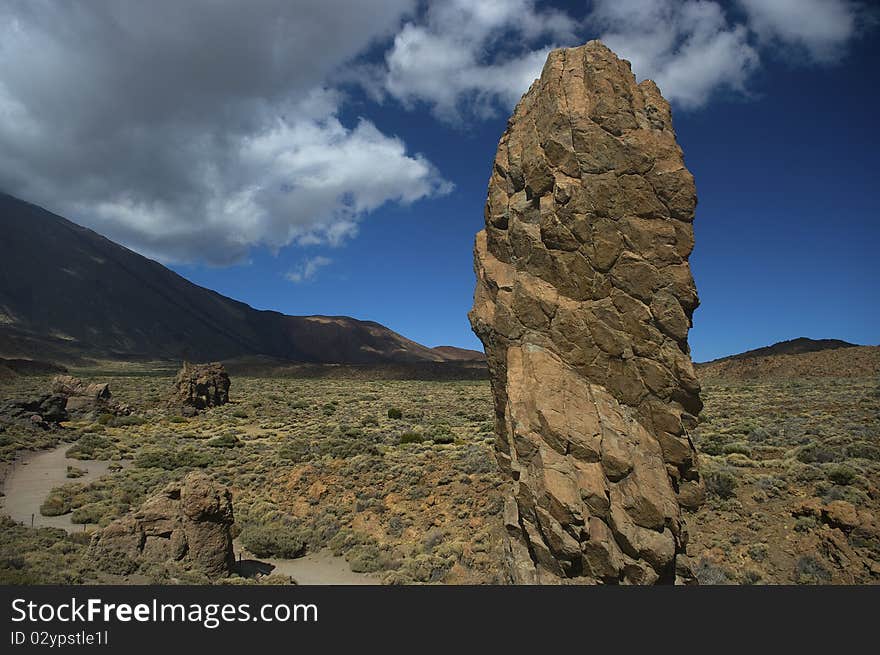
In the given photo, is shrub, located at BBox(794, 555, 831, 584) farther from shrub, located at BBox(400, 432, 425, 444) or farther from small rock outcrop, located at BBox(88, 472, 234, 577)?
shrub, located at BBox(400, 432, 425, 444)

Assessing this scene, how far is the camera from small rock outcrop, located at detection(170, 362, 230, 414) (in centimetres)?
4088

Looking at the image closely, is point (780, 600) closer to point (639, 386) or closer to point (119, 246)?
point (639, 386)

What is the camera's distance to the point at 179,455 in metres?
25.5

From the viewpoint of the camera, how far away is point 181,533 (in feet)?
39.0

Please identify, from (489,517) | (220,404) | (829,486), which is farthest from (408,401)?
(829,486)

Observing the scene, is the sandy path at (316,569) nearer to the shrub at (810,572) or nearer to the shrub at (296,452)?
the shrub at (296,452)

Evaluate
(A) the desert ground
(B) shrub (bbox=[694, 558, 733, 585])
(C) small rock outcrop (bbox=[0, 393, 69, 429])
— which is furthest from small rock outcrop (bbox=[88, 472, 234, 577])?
(C) small rock outcrop (bbox=[0, 393, 69, 429])

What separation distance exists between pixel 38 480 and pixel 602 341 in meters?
25.6

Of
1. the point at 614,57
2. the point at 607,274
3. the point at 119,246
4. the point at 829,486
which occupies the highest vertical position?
the point at 119,246

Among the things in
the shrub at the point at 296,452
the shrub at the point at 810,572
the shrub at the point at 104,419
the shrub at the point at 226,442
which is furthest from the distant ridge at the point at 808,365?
the shrub at the point at 104,419

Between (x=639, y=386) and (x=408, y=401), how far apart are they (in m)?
38.6

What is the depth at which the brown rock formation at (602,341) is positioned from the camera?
8.14m

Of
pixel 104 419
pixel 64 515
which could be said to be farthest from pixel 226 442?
pixel 104 419

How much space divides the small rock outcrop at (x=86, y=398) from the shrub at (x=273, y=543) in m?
30.7
